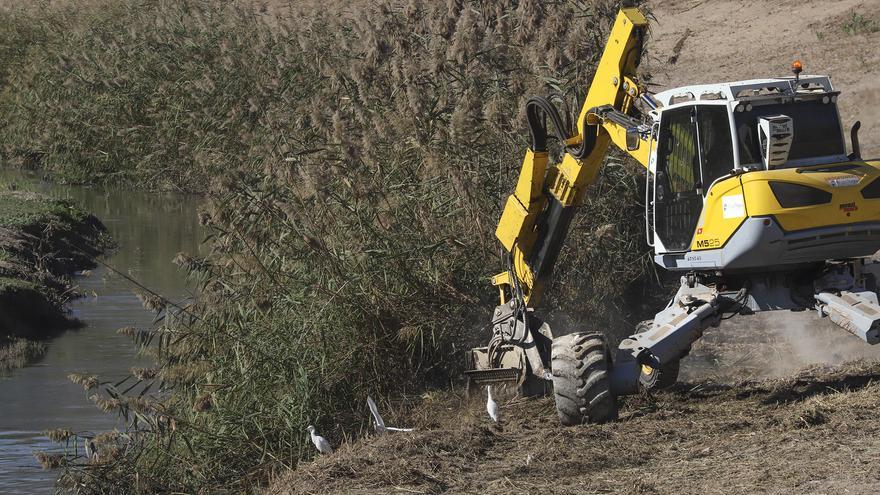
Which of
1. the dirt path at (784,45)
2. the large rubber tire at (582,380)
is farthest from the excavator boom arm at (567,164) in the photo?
the dirt path at (784,45)

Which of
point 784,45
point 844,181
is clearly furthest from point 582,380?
point 784,45

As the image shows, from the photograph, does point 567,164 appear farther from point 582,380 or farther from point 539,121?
point 582,380

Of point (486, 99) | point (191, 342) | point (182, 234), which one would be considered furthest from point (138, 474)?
point (182, 234)

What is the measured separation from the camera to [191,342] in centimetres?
1085

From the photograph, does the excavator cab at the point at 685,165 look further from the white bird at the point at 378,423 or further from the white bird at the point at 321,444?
the white bird at the point at 321,444

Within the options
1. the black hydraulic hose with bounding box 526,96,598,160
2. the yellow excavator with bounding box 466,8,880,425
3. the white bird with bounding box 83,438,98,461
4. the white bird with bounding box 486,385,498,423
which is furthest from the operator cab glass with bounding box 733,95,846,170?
the white bird with bounding box 83,438,98,461

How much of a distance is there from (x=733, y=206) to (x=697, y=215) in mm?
525

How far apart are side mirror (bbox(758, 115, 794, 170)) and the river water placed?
5.99 meters

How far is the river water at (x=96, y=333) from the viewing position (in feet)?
37.5

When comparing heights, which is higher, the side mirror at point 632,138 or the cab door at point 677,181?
the side mirror at point 632,138

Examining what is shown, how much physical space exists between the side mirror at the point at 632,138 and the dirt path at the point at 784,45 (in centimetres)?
1273

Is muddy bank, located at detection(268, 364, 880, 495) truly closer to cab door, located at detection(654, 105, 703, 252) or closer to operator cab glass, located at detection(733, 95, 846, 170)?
cab door, located at detection(654, 105, 703, 252)

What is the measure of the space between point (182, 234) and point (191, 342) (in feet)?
30.5

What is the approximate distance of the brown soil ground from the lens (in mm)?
7703
